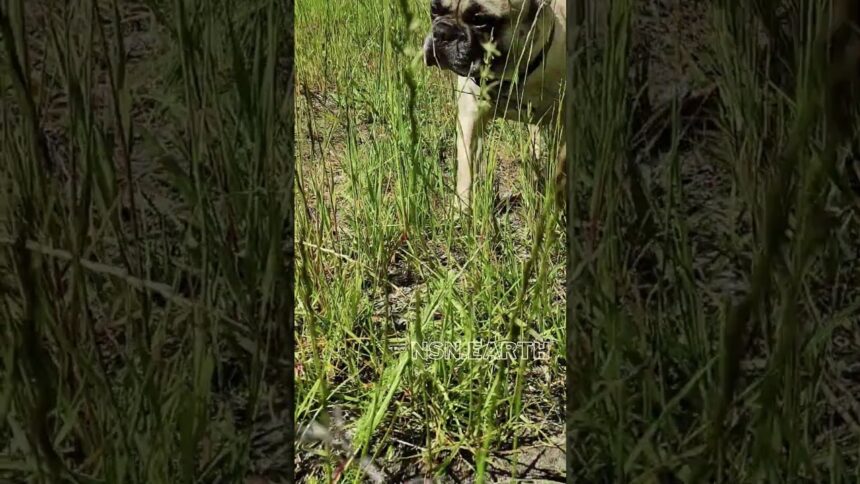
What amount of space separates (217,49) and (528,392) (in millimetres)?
752

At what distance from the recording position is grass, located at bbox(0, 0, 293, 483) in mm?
658

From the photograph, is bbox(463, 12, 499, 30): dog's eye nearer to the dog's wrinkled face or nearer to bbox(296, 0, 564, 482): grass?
the dog's wrinkled face

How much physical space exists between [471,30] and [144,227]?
116 cm

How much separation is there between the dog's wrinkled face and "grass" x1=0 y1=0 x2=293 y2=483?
1.07 meters

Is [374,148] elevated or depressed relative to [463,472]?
elevated

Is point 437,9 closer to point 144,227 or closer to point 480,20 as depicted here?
point 480,20

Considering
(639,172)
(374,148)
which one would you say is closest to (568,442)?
(639,172)

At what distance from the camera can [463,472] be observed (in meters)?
1.02

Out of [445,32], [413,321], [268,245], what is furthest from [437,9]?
[268,245]

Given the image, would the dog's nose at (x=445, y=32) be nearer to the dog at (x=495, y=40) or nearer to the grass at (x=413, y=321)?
the dog at (x=495, y=40)

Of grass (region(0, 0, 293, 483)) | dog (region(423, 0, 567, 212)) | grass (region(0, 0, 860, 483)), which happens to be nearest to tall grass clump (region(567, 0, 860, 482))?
grass (region(0, 0, 860, 483))

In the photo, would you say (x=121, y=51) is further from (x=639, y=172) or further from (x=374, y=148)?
(x=374, y=148)

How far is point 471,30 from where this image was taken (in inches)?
68.2

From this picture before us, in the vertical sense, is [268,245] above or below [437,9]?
below
